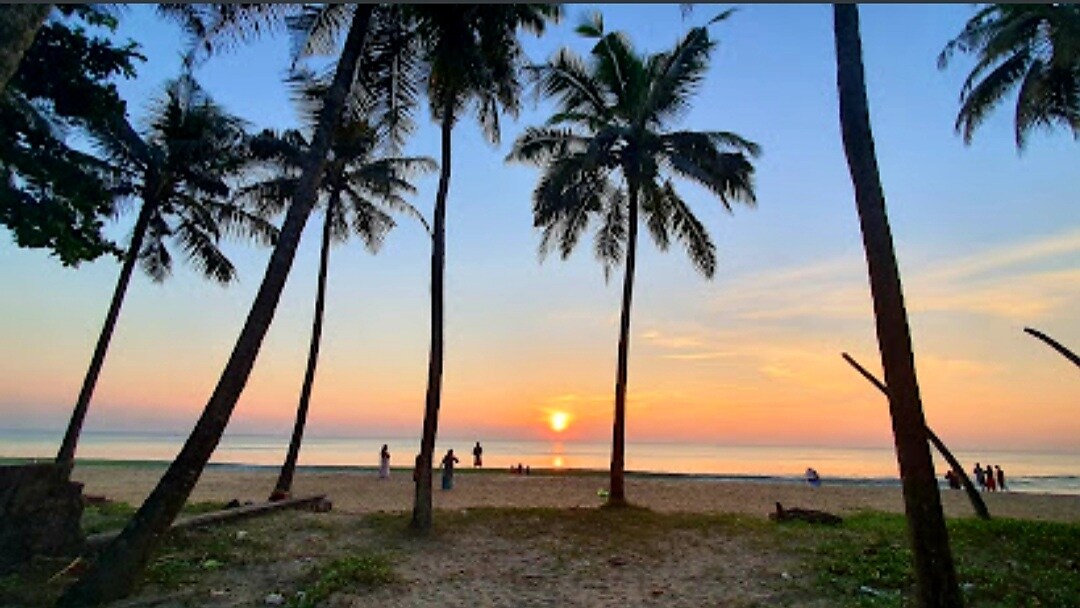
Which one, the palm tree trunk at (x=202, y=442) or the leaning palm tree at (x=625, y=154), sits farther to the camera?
the leaning palm tree at (x=625, y=154)

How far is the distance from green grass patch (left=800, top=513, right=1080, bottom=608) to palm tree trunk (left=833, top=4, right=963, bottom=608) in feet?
8.35

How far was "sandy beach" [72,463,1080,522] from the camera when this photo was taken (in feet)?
71.9

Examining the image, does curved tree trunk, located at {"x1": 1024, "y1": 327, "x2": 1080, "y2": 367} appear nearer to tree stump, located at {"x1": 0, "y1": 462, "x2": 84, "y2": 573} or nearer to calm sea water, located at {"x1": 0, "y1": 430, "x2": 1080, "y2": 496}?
tree stump, located at {"x1": 0, "y1": 462, "x2": 84, "y2": 573}

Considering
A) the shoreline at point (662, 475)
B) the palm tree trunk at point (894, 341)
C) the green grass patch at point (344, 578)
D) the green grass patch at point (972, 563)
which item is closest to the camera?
the palm tree trunk at point (894, 341)

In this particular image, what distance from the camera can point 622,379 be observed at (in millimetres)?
15711

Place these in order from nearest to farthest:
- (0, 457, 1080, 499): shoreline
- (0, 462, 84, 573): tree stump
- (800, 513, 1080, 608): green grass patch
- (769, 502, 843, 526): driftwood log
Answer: (800, 513, 1080, 608): green grass patch → (0, 462, 84, 573): tree stump → (769, 502, 843, 526): driftwood log → (0, 457, 1080, 499): shoreline

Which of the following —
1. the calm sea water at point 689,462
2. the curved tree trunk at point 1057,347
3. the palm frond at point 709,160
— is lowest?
the calm sea water at point 689,462

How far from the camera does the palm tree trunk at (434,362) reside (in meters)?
13.0

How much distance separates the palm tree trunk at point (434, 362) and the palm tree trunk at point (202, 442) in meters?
3.94

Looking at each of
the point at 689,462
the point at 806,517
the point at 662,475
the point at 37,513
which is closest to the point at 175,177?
the point at 37,513

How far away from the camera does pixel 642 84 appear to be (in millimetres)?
16328

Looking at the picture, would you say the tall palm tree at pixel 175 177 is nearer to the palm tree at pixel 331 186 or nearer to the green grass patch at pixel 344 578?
the palm tree at pixel 331 186

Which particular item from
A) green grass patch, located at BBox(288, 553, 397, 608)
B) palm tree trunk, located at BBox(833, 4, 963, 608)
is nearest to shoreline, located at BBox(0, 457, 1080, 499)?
green grass patch, located at BBox(288, 553, 397, 608)

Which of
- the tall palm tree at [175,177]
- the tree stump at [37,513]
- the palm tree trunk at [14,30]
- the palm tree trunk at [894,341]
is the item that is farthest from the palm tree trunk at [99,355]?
the palm tree trunk at [894,341]
